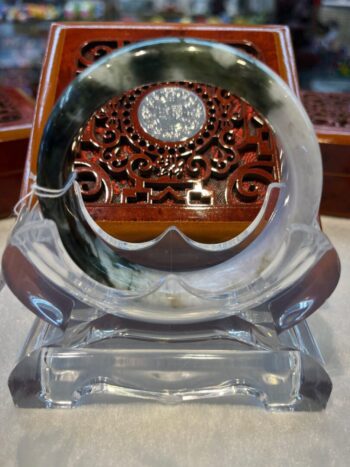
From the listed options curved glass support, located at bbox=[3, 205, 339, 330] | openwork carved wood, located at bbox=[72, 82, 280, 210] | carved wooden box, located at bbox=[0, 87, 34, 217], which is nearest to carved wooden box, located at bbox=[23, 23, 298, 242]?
openwork carved wood, located at bbox=[72, 82, 280, 210]

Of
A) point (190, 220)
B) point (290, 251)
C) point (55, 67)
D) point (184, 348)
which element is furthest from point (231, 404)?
point (55, 67)

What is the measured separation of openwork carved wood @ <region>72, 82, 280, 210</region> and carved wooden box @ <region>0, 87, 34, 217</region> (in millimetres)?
219

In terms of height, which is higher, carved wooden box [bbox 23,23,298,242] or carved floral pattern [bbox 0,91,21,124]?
carved wooden box [bbox 23,23,298,242]

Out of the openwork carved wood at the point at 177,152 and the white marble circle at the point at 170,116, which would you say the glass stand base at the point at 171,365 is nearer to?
the openwork carved wood at the point at 177,152

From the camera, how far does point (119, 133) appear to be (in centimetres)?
105

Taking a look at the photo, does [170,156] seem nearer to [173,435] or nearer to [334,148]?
[334,148]

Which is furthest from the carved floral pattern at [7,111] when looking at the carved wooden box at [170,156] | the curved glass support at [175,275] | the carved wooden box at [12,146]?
the curved glass support at [175,275]

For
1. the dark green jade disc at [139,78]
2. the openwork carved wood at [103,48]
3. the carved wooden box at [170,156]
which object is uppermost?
the dark green jade disc at [139,78]

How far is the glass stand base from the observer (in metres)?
0.71

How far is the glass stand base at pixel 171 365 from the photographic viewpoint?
71 centimetres

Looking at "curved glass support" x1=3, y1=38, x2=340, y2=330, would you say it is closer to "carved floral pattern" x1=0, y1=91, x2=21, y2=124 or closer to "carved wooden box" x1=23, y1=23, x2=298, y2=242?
"carved wooden box" x1=23, y1=23, x2=298, y2=242

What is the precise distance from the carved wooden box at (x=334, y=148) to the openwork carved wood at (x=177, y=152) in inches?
8.4

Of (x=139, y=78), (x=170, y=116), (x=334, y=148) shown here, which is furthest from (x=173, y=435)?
(x=334, y=148)

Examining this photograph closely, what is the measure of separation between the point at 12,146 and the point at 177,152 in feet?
1.31
